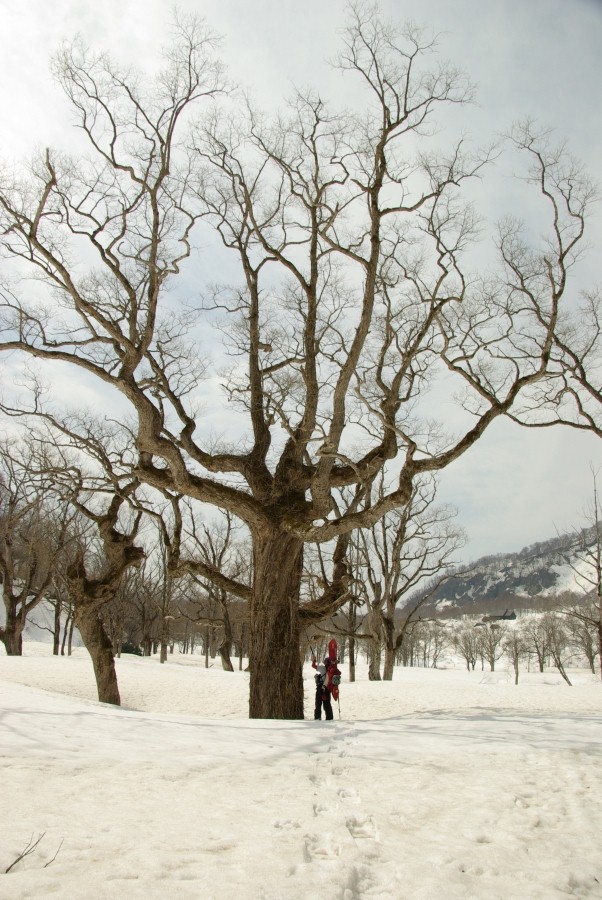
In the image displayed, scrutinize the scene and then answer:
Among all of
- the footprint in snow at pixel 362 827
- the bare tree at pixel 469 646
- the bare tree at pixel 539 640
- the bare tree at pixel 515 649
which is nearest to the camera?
the footprint in snow at pixel 362 827

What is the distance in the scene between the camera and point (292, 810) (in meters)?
3.11

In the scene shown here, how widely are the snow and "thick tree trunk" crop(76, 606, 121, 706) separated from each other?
712 centimetres

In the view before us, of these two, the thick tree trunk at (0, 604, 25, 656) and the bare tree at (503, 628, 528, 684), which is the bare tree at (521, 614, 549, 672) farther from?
the thick tree trunk at (0, 604, 25, 656)

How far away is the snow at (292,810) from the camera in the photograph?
2.27m

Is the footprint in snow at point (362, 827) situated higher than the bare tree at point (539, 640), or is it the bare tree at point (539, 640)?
the footprint in snow at point (362, 827)

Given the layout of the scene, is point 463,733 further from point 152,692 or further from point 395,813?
point 152,692

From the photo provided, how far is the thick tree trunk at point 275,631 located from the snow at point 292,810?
3111 mm

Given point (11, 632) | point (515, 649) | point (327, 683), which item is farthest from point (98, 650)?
point (515, 649)

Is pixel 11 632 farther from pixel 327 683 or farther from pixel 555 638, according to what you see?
pixel 555 638

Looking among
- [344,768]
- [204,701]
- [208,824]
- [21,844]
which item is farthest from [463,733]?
[204,701]

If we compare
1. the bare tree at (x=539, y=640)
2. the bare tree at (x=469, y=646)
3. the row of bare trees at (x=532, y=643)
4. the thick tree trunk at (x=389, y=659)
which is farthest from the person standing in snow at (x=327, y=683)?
the bare tree at (x=469, y=646)

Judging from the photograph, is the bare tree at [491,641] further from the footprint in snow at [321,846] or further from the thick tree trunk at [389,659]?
the footprint in snow at [321,846]

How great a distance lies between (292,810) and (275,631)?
5842 mm

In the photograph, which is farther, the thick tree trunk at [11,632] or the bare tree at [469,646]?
the bare tree at [469,646]
